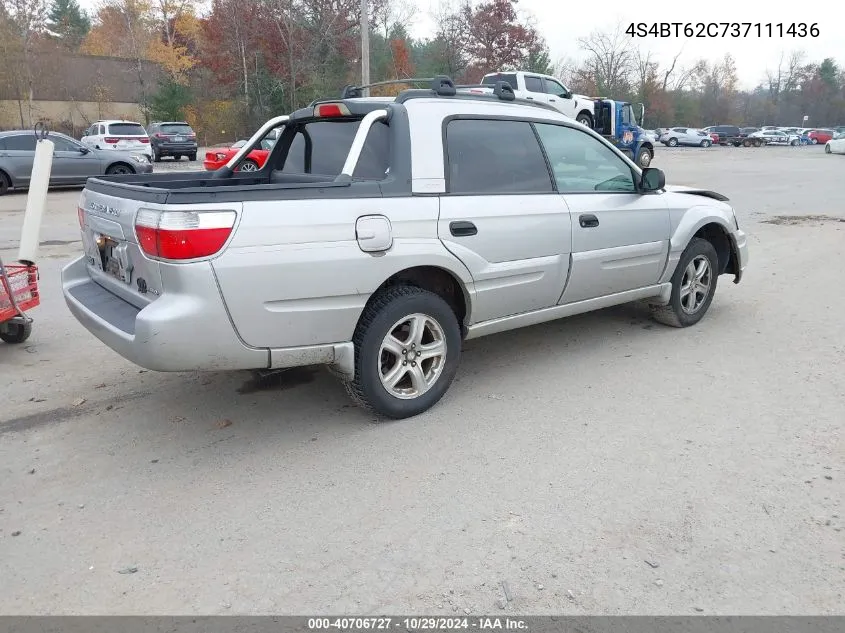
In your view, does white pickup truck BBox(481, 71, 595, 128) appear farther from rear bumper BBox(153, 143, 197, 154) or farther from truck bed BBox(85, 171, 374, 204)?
truck bed BBox(85, 171, 374, 204)

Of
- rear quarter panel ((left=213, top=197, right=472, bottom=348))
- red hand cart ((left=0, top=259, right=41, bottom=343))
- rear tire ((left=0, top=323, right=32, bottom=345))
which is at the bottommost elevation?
rear tire ((left=0, top=323, right=32, bottom=345))

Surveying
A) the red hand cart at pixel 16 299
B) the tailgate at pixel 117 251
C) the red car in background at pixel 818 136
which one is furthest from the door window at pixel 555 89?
the red car in background at pixel 818 136

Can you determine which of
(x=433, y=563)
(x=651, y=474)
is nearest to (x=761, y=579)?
(x=651, y=474)

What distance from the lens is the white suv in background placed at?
22.6m

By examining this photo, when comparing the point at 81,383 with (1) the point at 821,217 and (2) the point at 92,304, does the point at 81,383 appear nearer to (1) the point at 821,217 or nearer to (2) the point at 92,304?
(2) the point at 92,304

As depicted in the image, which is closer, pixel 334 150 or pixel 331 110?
pixel 331 110

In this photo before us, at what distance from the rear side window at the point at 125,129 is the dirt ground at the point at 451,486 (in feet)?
64.9

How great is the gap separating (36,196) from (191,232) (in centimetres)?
275

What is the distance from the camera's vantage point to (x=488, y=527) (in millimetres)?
2961

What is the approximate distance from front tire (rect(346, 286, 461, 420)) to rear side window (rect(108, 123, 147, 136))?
22.2 m

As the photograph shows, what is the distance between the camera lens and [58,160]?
16375 millimetres

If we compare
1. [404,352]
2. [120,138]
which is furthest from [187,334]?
[120,138]
